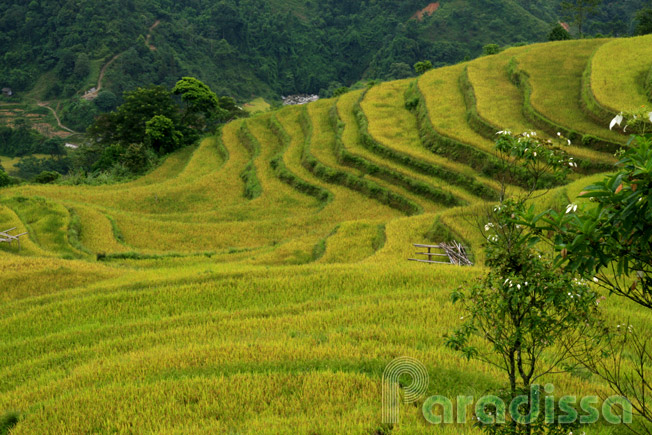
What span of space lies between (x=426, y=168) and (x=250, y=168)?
11699 mm

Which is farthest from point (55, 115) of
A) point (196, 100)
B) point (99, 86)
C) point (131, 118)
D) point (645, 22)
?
point (645, 22)

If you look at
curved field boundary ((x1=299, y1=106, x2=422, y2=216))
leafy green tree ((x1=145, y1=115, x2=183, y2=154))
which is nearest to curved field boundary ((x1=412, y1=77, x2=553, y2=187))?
→ curved field boundary ((x1=299, y1=106, x2=422, y2=216))

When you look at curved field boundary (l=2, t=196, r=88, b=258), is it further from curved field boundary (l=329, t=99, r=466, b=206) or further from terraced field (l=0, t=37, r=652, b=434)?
curved field boundary (l=329, t=99, r=466, b=206)

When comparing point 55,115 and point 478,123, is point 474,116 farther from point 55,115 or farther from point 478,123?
point 55,115

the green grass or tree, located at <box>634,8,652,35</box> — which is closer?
tree, located at <box>634,8,652,35</box>

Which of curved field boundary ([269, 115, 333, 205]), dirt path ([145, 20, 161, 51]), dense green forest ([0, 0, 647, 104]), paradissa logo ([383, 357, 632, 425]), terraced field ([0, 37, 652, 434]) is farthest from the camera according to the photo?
dirt path ([145, 20, 161, 51])

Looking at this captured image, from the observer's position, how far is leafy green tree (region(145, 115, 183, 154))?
3866 centimetres

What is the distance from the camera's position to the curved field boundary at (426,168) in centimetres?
2081

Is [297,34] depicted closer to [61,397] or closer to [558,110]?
[558,110]

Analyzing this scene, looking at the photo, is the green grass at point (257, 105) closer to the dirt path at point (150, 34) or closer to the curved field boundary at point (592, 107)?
the dirt path at point (150, 34)

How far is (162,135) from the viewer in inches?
1540

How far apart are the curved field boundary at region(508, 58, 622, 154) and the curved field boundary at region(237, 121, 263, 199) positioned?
14.5m

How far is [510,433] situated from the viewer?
11.6 feet

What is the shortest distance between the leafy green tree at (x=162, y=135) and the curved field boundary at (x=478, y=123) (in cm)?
2300
